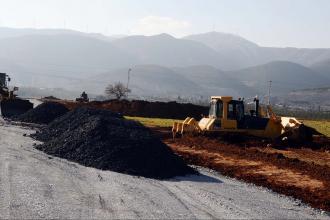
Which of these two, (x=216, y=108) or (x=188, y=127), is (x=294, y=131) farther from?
(x=188, y=127)

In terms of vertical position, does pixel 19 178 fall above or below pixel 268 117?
below

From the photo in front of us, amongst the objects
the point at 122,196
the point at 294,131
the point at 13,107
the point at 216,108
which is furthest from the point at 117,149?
the point at 13,107

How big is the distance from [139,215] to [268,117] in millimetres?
18254

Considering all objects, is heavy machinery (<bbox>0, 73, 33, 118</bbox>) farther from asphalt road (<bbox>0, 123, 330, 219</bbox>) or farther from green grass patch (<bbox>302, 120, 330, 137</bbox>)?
green grass patch (<bbox>302, 120, 330, 137</bbox>)

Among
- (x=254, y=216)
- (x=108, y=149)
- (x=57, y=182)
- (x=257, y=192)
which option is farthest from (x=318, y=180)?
(x=57, y=182)

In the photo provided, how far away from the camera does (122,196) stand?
513 inches

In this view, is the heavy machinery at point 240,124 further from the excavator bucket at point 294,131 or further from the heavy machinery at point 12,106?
the heavy machinery at point 12,106

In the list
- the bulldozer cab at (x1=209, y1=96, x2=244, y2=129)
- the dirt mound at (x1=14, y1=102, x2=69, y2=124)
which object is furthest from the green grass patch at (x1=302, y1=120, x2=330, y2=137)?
the dirt mound at (x1=14, y1=102, x2=69, y2=124)

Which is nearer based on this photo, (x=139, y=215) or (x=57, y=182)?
(x=139, y=215)

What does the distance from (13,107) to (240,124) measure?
67.0ft

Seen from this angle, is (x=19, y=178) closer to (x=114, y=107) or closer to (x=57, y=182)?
(x=57, y=182)

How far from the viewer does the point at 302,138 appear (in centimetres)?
2748

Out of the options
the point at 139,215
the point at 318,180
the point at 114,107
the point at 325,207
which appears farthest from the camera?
the point at 114,107

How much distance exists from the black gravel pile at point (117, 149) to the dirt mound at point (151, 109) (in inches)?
1238
